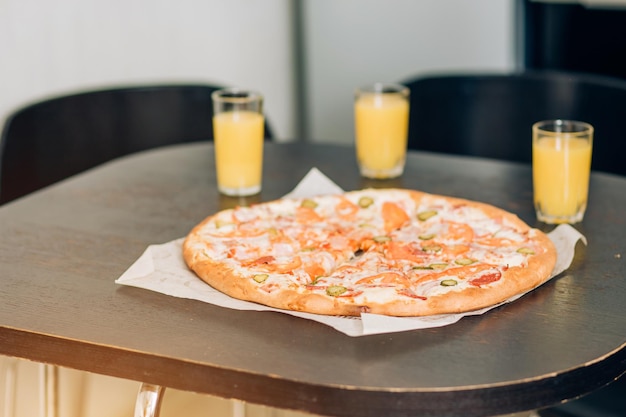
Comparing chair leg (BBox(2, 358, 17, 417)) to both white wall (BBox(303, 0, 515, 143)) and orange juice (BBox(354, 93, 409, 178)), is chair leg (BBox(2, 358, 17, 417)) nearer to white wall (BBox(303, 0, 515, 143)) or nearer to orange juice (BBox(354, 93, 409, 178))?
orange juice (BBox(354, 93, 409, 178))

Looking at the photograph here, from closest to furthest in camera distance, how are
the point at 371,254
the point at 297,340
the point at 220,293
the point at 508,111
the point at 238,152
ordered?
the point at 297,340
the point at 220,293
the point at 371,254
the point at 238,152
the point at 508,111

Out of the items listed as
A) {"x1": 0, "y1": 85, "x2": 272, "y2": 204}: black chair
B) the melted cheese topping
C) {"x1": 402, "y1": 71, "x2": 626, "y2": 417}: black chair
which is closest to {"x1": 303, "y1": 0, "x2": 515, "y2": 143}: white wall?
{"x1": 402, "y1": 71, "x2": 626, "y2": 417}: black chair

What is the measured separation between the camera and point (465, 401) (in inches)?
35.4

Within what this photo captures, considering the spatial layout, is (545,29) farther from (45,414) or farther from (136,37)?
(45,414)

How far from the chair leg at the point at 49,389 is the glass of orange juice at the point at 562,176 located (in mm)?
812

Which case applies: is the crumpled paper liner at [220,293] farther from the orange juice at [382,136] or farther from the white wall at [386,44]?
the white wall at [386,44]

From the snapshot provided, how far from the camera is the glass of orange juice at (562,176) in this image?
144 centimetres

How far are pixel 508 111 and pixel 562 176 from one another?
0.91 metres

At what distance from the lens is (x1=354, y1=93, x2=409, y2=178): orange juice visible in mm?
1741

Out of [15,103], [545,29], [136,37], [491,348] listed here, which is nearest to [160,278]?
[491,348]

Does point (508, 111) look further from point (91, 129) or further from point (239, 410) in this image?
point (239, 410)

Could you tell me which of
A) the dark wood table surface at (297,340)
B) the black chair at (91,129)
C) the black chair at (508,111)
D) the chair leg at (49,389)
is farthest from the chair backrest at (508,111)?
the chair leg at (49,389)

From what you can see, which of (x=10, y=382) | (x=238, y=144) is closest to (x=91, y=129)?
(x=238, y=144)

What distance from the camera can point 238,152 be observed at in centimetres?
163
